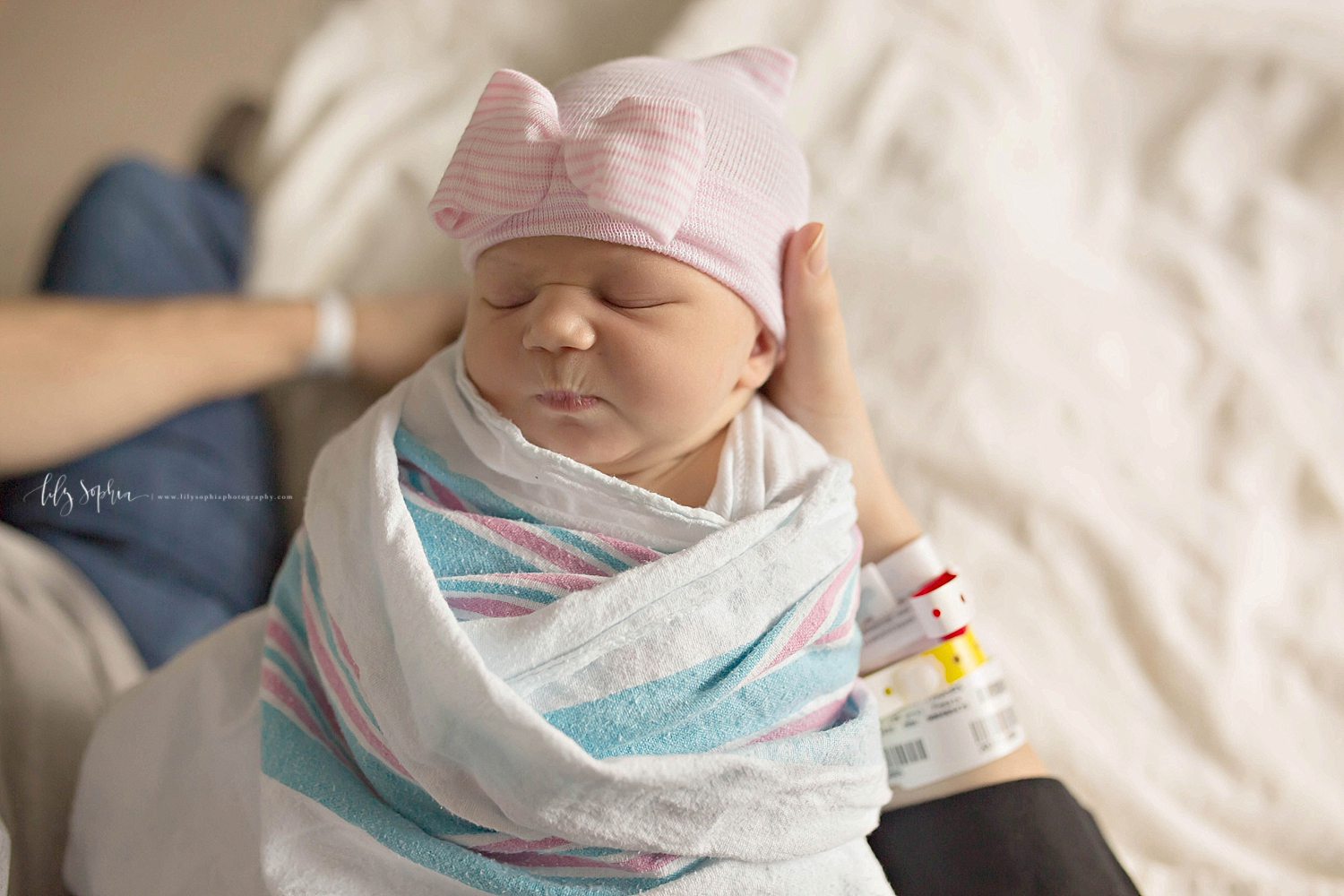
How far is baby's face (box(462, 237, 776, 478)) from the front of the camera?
0.59 meters

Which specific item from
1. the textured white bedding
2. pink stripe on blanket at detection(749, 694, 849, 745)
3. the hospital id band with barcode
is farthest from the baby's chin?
the textured white bedding

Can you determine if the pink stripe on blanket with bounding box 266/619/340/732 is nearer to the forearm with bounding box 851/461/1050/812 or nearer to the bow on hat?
the bow on hat

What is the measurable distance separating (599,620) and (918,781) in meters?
0.32

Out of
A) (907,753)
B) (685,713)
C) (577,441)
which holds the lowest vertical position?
(907,753)

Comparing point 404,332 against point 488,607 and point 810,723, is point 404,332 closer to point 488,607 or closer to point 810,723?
point 488,607

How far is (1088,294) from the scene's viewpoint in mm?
1062

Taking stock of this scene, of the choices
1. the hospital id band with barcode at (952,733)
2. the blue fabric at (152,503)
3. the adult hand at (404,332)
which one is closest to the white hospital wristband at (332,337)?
the adult hand at (404,332)

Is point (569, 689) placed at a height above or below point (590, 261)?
below

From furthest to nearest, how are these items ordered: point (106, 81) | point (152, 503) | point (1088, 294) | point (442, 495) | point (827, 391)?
point (106, 81), point (1088, 294), point (152, 503), point (827, 391), point (442, 495)

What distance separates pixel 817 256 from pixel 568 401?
0.22 m

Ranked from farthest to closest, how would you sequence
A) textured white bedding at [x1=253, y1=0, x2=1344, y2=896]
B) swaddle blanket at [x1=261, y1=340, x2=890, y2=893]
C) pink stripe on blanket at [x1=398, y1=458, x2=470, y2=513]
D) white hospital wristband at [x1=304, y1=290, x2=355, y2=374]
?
white hospital wristband at [x1=304, y1=290, x2=355, y2=374] → textured white bedding at [x1=253, y1=0, x2=1344, y2=896] → pink stripe on blanket at [x1=398, y1=458, x2=470, y2=513] → swaddle blanket at [x1=261, y1=340, x2=890, y2=893]

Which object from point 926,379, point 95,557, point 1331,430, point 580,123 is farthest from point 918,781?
point 95,557

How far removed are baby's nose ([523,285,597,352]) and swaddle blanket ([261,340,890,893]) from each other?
0.07 metres

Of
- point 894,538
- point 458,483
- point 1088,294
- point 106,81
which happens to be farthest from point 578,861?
point 106,81
